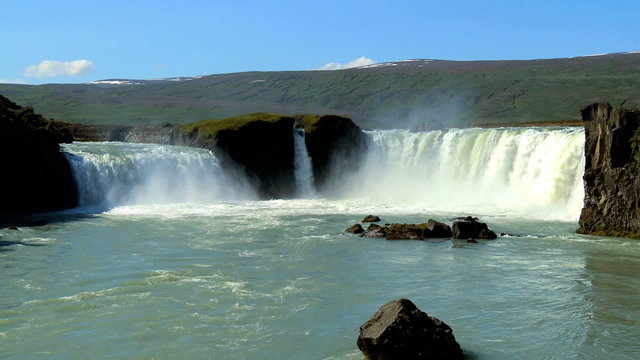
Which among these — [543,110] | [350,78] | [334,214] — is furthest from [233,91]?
[334,214]

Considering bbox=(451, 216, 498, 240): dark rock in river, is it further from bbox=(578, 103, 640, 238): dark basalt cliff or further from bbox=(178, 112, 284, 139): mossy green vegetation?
bbox=(178, 112, 284, 139): mossy green vegetation

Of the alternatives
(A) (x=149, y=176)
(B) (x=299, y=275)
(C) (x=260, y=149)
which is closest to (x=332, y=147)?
(C) (x=260, y=149)

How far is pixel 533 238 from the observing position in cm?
2794

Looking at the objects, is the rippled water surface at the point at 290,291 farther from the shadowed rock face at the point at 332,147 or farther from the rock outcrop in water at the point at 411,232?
the shadowed rock face at the point at 332,147

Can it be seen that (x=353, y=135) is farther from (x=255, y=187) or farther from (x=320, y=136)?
(x=255, y=187)

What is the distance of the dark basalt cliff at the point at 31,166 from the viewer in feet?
123

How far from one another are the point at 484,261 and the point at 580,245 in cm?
519

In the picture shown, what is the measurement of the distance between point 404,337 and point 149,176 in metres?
35.2

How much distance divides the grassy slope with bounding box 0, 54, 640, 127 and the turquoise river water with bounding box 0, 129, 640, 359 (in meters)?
59.1

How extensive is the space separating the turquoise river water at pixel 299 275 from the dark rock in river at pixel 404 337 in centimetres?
106

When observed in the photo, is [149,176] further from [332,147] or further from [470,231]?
[470,231]

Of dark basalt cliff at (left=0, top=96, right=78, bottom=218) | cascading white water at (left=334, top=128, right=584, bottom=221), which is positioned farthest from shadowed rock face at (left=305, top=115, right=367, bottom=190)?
dark basalt cliff at (left=0, top=96, right=78, bottom=218)

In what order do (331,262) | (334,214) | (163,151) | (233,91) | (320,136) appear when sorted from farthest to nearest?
(233,91), (320,136), (163,151), (334,214), (331,262)

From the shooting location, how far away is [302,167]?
5234 centimetres
